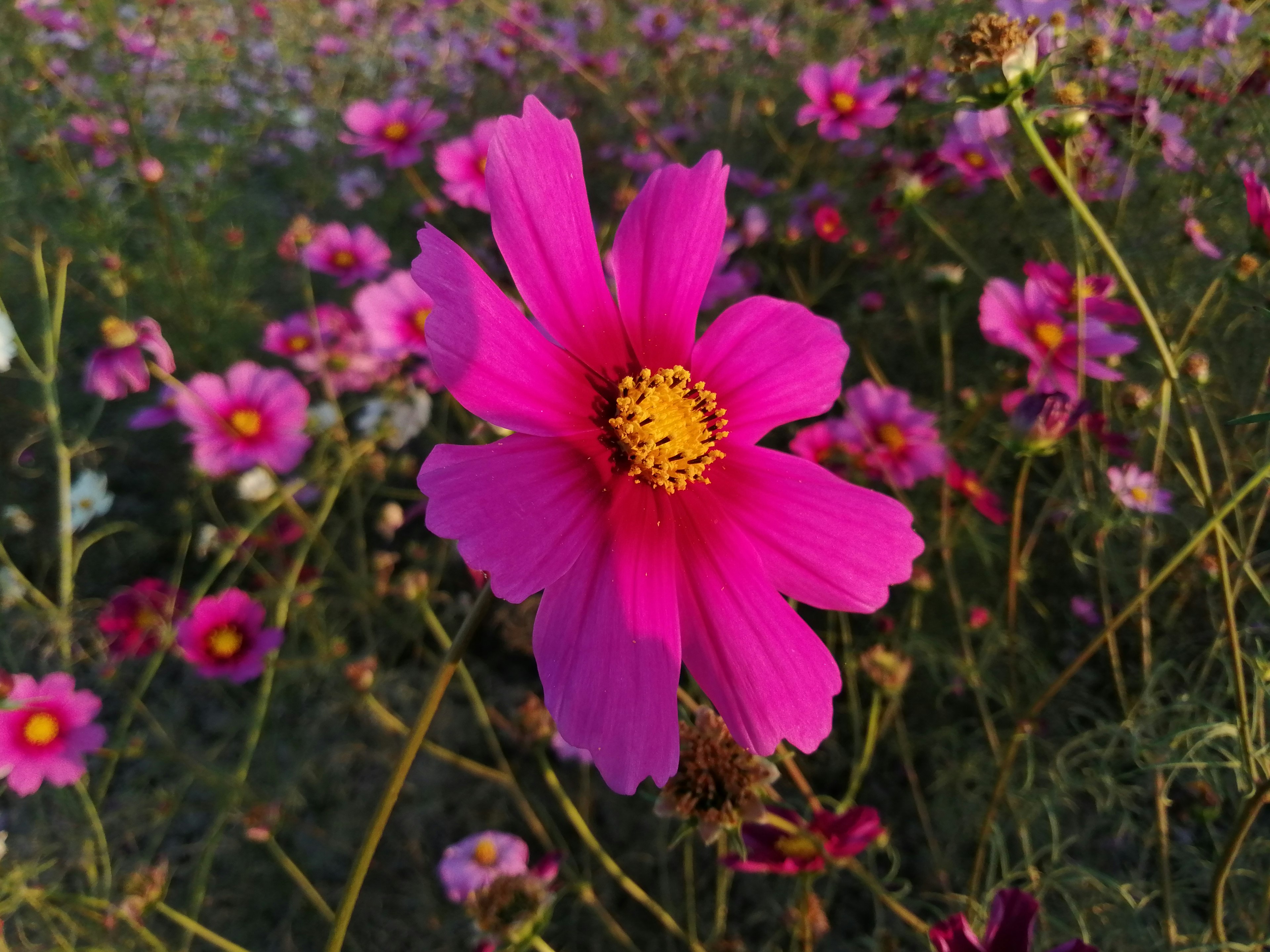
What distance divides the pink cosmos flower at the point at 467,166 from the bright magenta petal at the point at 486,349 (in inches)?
31.1

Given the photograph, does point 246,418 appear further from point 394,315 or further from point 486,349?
point 486,349

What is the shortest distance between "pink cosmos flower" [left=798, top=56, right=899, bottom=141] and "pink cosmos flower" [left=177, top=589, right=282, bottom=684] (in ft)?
4.02

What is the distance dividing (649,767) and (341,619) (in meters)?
1.23

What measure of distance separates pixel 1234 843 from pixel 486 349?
647 millimetres

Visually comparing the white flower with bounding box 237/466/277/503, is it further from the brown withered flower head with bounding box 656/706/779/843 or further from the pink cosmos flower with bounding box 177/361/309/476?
the brown withered flower head with bounding box 656/706/779/843

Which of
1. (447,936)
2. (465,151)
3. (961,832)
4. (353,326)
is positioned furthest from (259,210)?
(961,832)

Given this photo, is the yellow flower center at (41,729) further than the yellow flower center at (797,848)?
Yes

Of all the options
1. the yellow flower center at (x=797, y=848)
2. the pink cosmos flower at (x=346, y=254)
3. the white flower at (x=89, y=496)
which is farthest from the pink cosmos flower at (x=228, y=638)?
the yellow flower center at (x=797, y=848)

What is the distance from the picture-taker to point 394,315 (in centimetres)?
117

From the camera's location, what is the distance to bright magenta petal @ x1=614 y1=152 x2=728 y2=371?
52 centimetres

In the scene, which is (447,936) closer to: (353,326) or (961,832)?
(961,832)

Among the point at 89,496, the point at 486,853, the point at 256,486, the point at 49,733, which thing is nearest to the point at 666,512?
the point at 486,853

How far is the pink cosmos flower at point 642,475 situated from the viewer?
41 centimetres

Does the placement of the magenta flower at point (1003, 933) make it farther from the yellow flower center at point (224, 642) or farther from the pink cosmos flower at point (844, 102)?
the pink cosmos flower at point (844, 102)
